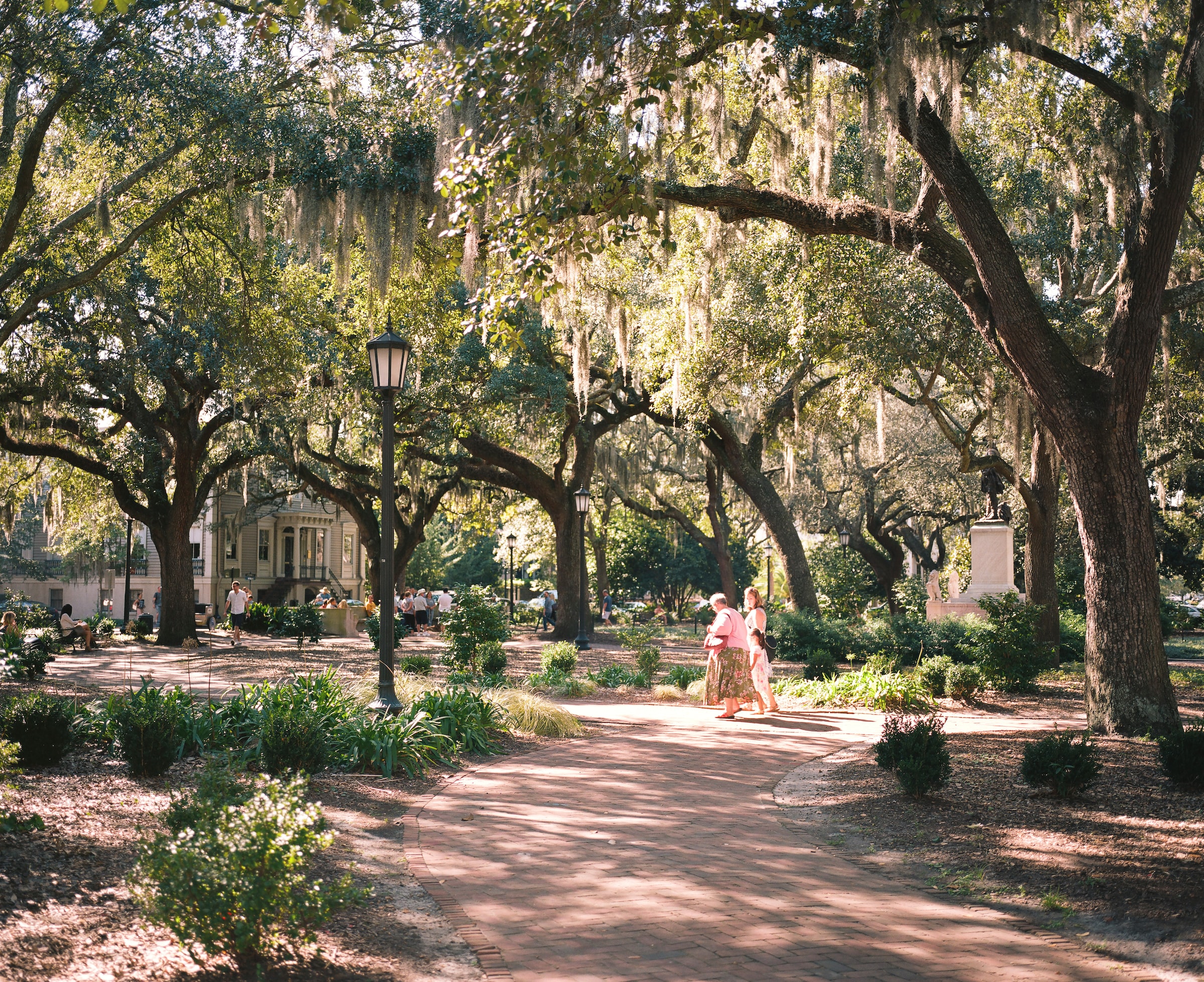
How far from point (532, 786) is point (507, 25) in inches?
260

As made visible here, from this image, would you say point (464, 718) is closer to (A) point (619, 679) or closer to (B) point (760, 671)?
(B) point (760, 671)

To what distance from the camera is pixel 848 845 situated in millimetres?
6891

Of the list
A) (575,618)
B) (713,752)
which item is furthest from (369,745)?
(575,618)

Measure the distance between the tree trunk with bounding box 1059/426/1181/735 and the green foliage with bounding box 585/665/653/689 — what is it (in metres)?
8.29

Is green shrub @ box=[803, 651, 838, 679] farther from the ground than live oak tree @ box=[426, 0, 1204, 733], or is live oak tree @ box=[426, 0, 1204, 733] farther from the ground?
live oak tree @ box=[426, 0, 1204, 733]

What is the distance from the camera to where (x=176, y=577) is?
80.1 feet

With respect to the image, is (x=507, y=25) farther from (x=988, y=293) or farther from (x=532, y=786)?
(x=532, y=786)

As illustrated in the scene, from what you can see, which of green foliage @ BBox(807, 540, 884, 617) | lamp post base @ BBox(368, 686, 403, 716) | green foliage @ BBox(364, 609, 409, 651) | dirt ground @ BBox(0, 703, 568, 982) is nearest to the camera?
dirt ground @ BBox(0, 703, 568, 982)

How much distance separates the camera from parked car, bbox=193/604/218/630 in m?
33.2

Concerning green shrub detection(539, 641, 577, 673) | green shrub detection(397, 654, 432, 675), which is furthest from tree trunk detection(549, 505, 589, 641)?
green shrub detection(397, 654, 432, 675)

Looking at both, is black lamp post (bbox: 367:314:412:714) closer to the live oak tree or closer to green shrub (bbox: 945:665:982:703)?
the live oak tree

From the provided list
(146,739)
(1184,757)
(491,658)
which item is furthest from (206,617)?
(1184,757)

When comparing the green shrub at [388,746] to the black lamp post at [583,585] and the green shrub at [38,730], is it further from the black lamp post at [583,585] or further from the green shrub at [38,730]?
the black lamp post at [583,585]

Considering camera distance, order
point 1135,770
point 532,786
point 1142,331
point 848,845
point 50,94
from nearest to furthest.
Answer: point 848,845 → point 1135,770 → point 532,786 → point 1142,331 → point 50,94
